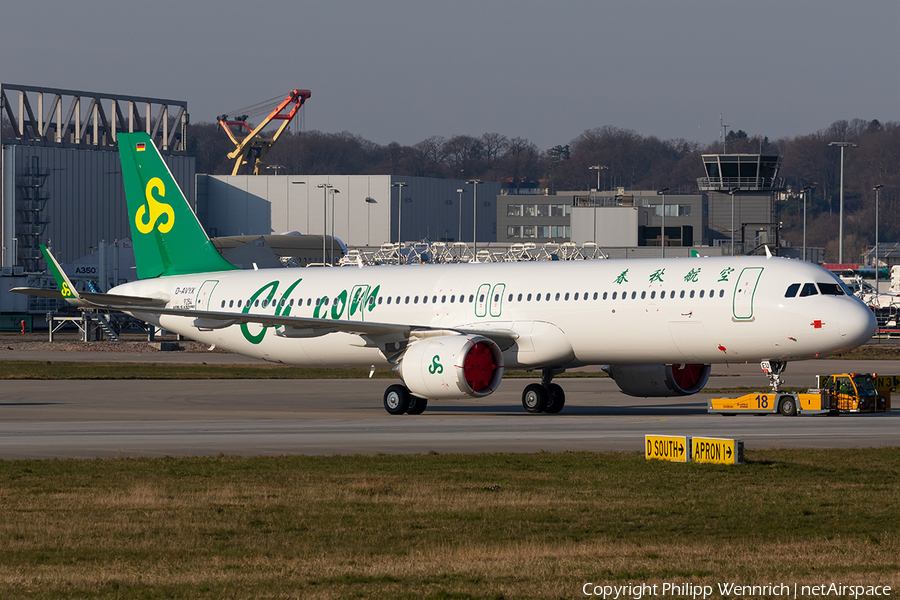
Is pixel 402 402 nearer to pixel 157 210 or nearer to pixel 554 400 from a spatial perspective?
pixel 554 400

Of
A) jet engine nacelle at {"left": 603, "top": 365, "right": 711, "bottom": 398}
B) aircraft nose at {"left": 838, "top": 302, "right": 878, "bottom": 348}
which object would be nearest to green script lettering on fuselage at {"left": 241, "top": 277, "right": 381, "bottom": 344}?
jet engine nacelle at {"left": 603, "top": 365, "right": 711, "bottom": 398}

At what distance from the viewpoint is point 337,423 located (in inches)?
1235

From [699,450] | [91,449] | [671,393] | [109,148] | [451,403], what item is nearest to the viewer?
[699,450]

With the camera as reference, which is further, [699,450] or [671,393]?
[671,393]

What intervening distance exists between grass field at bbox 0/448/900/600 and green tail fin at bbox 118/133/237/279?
74.0 feet

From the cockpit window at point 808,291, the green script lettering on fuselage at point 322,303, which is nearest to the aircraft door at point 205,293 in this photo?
the green script lettering on fuselage at point 322,303

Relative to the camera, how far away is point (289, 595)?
36.7 ft

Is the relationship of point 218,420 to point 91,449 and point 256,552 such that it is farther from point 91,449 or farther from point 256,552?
point 256,552

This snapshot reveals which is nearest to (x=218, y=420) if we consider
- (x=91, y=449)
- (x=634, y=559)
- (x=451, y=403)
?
(x=91, y=449)

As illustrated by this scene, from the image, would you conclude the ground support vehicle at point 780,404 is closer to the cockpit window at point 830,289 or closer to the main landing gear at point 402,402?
the cockpit window at point 830,289

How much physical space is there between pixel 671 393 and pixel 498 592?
27032 mm

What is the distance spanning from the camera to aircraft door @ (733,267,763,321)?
32.5 meters

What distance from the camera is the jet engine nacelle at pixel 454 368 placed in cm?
3331

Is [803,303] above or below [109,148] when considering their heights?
below
